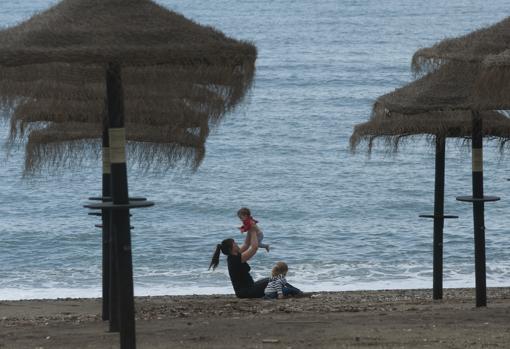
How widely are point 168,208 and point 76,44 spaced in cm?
2602

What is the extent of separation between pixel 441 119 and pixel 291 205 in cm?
2203

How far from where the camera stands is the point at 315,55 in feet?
Answer: 224

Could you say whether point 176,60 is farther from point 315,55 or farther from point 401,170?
point 315,55

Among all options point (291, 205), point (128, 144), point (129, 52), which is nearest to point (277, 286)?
point (128, 144)

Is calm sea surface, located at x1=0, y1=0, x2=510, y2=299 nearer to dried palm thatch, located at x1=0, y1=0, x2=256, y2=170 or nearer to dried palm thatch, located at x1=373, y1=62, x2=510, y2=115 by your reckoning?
dried palm thatch, located at x1=0, y1=0, x2=256, y2=170

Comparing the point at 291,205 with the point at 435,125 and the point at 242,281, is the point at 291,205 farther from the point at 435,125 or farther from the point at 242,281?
the point at 435,125

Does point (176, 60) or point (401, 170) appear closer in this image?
point (176, 60)

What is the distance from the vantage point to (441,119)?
13.9 metres

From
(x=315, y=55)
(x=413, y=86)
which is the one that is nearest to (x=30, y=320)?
(x=413, y=86)

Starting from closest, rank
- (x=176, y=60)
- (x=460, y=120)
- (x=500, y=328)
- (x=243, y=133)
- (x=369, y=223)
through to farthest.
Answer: (x=176, y=60), (x=500, y=328), (x=460, y=120), (x=369, y=223), (x=243, y=133)

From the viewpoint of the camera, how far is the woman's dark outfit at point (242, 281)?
15.1m

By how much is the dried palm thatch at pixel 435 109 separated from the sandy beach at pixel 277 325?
78.5 inches

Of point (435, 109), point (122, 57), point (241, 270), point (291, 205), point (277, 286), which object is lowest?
point (291, 205)

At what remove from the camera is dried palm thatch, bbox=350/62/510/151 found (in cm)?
1198
